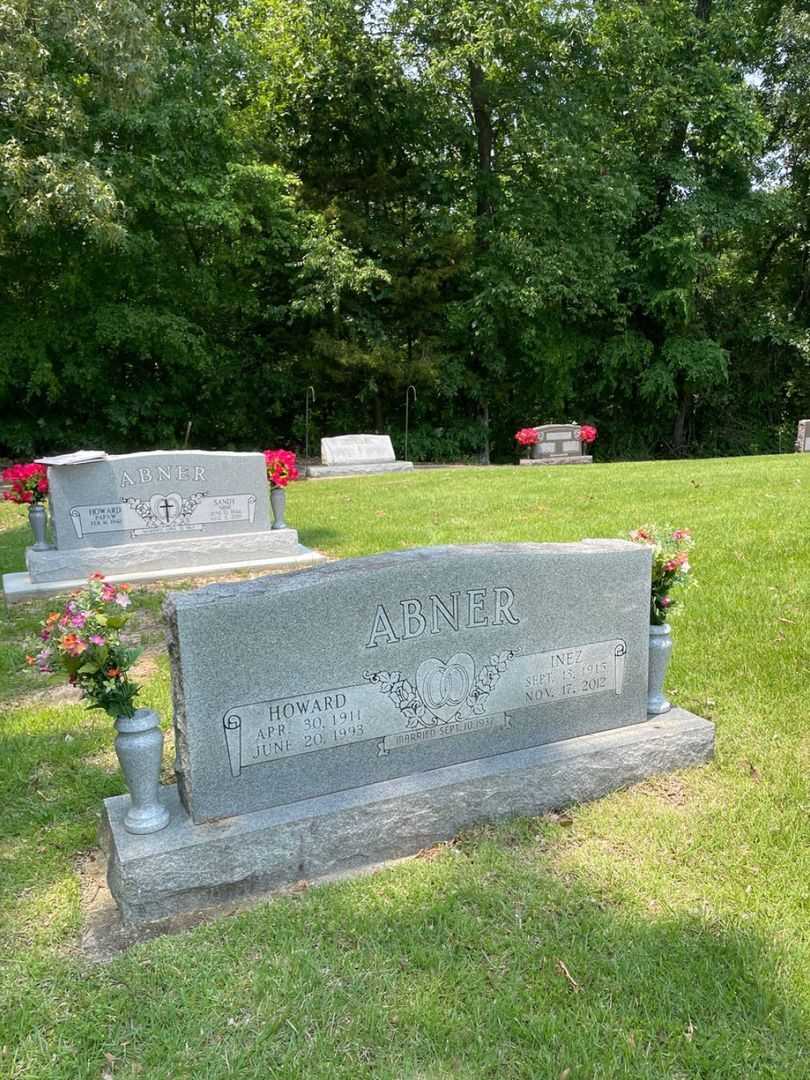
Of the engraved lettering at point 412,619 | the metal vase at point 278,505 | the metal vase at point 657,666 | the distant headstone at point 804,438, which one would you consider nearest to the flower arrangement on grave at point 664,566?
the metal vase at point 657,666

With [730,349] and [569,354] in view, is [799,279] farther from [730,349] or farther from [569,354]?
[569,354]

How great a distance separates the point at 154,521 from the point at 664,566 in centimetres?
527

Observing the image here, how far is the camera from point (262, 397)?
21141mm

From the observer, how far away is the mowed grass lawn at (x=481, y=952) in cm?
203

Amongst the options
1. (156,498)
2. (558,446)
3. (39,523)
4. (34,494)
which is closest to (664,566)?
(156,498)

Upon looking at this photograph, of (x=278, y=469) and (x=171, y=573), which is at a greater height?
(x=278, y=469)

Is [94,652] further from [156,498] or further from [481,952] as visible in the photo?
[156,498]

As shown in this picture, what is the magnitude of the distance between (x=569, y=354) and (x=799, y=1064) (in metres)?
20.6

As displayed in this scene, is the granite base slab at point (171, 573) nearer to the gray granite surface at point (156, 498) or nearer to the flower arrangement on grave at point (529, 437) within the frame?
the gray granite surface at point (156, 498)

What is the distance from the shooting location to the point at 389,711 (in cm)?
295

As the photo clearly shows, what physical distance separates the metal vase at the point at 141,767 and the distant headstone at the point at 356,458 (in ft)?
43.6

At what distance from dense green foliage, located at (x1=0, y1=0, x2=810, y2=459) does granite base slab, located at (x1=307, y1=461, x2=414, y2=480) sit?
3728 mm

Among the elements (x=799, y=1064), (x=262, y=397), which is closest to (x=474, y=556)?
(x=799, y=1064)

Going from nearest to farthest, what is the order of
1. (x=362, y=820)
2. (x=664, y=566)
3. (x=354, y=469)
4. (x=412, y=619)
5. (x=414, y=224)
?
(x=362, y=820) < (x=412, y=619) < (x=664, y=566) < (x=354, y=469) < (x=414, y=224)
